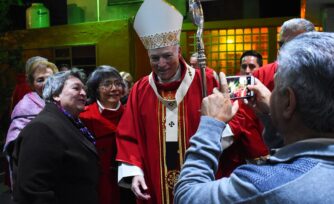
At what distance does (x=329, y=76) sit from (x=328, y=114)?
9cm

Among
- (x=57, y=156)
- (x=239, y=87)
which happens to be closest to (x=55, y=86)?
(x=57, y=156)

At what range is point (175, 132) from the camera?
8.84 feet

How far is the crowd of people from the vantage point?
97 centimetres

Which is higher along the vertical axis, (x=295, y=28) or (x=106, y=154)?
(x=295, y=28)

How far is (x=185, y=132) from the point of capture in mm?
2668

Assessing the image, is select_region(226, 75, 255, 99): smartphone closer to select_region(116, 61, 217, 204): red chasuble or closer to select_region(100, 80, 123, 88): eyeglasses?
select_region(116, 61, 217, 204): red chasuble

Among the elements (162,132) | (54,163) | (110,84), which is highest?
(110,84)

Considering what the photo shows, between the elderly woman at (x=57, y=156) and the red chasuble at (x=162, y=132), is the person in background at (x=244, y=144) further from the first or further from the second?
the elderly woman at (x=57, y=156)

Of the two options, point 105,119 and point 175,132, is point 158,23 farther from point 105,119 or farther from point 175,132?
point 105,119

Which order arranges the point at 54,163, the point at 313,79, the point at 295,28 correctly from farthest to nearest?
the point at 295,28 < the point at 54,163 < the point at 313,79

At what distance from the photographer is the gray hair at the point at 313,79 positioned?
0.96m

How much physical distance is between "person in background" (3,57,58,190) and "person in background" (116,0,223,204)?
1.18 m

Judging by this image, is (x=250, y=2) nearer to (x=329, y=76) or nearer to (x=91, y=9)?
(x=91, y=9)

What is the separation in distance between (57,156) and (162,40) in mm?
1016
